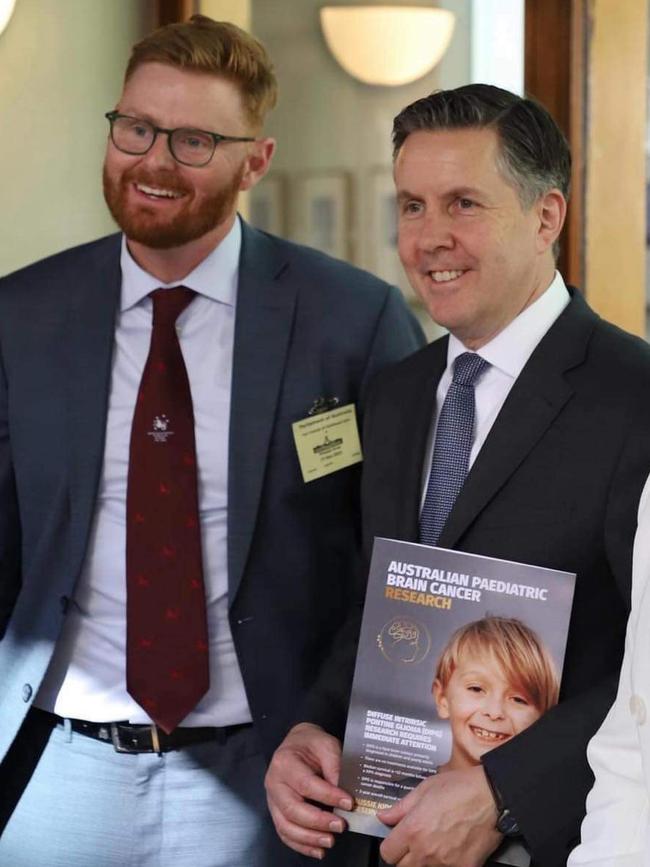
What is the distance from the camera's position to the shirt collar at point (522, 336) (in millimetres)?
2243

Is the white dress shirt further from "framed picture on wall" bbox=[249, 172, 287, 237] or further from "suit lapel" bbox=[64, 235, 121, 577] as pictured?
"framed picture on wall" bbox=[249, 172, 287, 237]

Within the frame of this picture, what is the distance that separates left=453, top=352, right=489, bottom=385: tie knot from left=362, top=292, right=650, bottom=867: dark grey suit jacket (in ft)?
0.35

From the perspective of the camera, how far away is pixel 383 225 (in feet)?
12.9

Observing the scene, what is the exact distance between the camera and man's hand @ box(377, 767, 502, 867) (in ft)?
6.62

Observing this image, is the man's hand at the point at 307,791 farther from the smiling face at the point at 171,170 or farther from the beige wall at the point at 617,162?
the beige wall at the point at 617,162

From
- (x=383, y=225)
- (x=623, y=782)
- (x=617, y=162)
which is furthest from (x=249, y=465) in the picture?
(x=383, y=225)

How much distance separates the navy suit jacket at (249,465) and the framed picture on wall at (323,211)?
1.18 meters

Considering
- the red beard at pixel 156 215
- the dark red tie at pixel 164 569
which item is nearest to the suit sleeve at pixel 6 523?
Result: the dark red tie at pixel 164 569

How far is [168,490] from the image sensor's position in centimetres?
261

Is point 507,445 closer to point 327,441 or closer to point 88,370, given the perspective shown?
point 327,441

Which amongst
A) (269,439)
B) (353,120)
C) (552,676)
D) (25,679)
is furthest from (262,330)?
(353,120)

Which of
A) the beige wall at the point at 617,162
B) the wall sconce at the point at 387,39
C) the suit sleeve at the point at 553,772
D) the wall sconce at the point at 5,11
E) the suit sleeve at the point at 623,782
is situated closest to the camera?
the suit sleeve at the point at 623,782

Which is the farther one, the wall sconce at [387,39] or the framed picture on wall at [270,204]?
the framed picture on wall at [270,204]

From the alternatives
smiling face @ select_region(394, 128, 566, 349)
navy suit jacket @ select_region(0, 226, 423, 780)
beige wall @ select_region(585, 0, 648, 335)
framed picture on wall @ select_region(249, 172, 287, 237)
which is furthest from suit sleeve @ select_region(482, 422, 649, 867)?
framed picture on wall @ select_region(249, 172, 287, 237)
